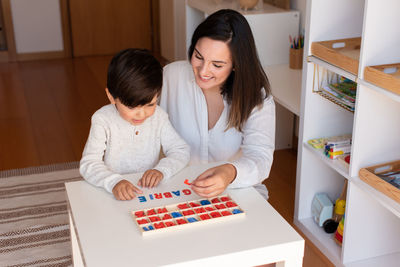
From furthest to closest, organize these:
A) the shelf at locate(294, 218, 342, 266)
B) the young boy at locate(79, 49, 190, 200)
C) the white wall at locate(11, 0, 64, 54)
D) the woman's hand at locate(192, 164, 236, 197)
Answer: the white wall at locate(11, 0, 64, 54) → the shelf at locate(294, 218, 342, 266) → the young boy at locate(79, 49, 190, 200) → the woman's hand at locate(192, 164, 236, 197)

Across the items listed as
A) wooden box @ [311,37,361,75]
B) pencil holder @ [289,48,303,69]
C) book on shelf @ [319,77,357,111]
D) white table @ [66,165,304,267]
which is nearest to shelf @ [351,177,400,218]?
book on shelf @ [319,77,357,111]

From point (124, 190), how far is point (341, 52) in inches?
38.4

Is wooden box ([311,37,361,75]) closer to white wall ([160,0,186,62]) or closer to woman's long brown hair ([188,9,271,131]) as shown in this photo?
woman's long brown hair ([188,9,271,131])

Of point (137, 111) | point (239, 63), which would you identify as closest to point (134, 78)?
point (137, 111)

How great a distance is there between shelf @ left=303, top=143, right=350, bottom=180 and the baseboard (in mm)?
3474

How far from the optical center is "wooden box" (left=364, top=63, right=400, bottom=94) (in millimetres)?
1567

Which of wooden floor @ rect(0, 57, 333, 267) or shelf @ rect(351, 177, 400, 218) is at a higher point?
shelf @ rect(351, 177, 400, 218)

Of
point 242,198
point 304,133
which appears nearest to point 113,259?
point 242,198

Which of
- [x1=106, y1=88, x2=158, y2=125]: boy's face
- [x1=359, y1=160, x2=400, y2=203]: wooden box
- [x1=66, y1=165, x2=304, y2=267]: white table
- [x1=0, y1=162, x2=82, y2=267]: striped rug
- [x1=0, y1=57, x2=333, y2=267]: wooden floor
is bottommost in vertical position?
[x1=0, y1=162, x2=82, y2=267]: striped rug

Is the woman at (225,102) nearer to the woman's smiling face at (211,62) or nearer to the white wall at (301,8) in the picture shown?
the woman's smiling face at (211,62)

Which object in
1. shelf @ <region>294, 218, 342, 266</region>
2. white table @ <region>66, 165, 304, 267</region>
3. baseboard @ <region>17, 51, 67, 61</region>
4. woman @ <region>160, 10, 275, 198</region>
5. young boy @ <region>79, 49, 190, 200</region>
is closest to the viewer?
white table @ <region>66, 165, 304, 267</region>

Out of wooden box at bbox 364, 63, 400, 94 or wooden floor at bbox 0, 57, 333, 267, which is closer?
wooden box at bbox 364, 63, 400, 94

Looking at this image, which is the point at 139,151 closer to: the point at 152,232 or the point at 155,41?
the point at 152,232

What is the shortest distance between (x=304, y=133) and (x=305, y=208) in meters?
0.34
